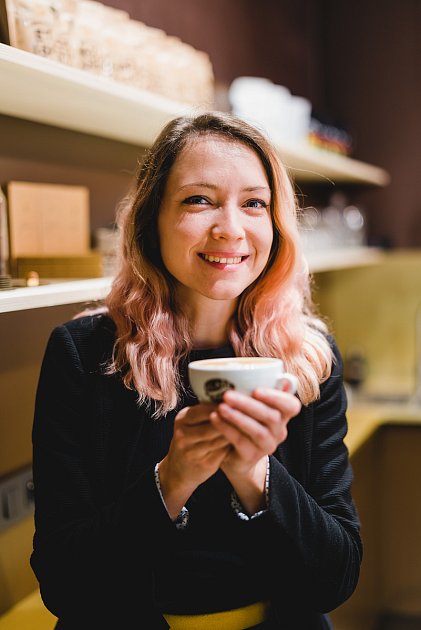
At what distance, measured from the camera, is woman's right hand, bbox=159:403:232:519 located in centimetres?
102

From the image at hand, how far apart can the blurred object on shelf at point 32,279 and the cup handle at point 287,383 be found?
695mm

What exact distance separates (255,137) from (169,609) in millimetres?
807

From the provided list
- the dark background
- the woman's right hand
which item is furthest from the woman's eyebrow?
the dark background

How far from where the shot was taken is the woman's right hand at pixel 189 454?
3.34 feet

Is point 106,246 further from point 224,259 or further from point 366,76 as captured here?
point 366,76

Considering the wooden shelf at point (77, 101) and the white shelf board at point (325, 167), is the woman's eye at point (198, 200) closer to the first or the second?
the wooden shelf at point (77, 101)

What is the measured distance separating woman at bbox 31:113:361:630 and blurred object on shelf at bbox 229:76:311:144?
1070 millimetres

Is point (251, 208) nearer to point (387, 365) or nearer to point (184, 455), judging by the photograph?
point (184, 455)

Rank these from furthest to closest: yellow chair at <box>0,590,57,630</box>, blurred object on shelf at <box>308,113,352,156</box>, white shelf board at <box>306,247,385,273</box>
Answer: blurred object on shelf at <box>308,113,352,156</box>, white shelf board at <box>306,247,385,273</box>, yellow chair at <box>0,590,57,630</box>

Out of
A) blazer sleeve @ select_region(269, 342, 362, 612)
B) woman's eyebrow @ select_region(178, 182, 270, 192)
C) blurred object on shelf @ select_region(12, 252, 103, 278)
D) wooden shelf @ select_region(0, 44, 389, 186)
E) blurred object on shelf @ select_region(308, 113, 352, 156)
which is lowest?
blazer sleeve @ select_region(269, 342, 362, 612)

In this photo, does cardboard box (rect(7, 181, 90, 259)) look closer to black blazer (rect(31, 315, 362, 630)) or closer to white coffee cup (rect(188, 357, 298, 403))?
black blazer (rect(31, 315, 362, 630))

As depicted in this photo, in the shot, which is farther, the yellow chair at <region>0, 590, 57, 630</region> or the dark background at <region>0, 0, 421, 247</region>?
the dark background at <region>0, 0, 421, 247</region>

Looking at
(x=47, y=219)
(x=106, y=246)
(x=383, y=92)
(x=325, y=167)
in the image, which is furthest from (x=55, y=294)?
(x=383, y=92)

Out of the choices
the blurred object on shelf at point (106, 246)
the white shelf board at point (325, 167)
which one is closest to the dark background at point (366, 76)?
the white shelf board at point (325, 167)
